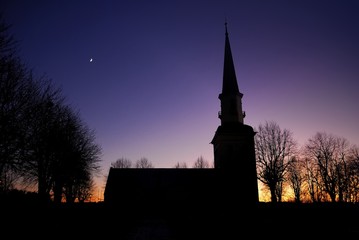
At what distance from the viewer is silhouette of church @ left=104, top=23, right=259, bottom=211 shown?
3156cm

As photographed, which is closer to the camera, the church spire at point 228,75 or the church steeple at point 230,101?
the church steeple at point 230,101

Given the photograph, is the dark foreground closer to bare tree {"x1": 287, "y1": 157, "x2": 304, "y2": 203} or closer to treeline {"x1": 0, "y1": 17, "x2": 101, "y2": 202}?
treeline {"x1": 0, "y1": 17, "x2": 101, "y2": 202}

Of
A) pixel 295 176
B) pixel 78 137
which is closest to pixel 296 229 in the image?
pixel 78 137

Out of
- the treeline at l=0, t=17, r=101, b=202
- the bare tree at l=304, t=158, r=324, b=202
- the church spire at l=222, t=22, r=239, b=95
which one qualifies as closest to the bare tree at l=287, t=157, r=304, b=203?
the bare tree at l=304, t=158, r=324, b=202

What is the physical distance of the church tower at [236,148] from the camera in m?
31.4

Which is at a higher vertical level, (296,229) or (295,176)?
(295,176)

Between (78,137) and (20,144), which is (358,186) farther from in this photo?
(20,144)

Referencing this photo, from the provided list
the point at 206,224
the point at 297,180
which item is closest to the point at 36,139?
the point at 206,224

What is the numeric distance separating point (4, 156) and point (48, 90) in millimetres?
6335

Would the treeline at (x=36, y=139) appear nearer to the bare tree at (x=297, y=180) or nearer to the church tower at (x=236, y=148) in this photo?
the church tower at (x=236, y=148)

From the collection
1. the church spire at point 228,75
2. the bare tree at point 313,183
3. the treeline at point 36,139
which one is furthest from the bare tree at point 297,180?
the treeline at point 36,139

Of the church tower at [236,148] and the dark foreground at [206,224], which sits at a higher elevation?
the church tower at [236,148]

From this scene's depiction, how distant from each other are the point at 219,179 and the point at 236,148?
16.6 feet

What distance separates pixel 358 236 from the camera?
14102 mm
